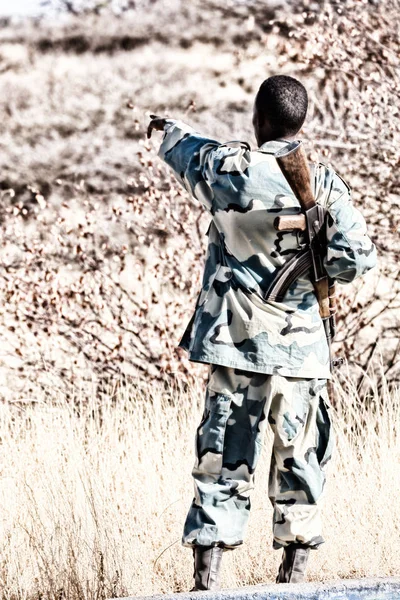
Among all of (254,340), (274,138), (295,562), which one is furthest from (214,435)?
(274,138)

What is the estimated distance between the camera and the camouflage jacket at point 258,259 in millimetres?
3064

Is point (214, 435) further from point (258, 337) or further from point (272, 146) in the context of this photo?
point (272, 146)

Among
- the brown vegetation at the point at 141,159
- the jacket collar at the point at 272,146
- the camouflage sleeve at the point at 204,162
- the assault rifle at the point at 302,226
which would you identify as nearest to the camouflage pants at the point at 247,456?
the assault rifle at the point at 302,226

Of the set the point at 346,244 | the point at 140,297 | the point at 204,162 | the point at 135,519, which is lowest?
the point at 135,519

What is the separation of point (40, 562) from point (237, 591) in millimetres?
1467

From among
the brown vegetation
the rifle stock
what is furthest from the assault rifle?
the brown vegetation

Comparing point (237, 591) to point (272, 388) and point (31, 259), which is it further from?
point (31, 259)

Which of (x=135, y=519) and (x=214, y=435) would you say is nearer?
(x=214, y=435)

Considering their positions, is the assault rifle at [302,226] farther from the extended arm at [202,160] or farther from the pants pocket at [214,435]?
the pants pocket at [214,435]

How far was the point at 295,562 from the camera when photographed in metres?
3.17

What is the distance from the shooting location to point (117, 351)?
660 cm

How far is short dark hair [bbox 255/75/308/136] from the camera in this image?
10.2 feet

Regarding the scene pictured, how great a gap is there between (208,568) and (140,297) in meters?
4.50

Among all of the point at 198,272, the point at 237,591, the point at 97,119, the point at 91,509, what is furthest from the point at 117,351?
the point at 97,119
